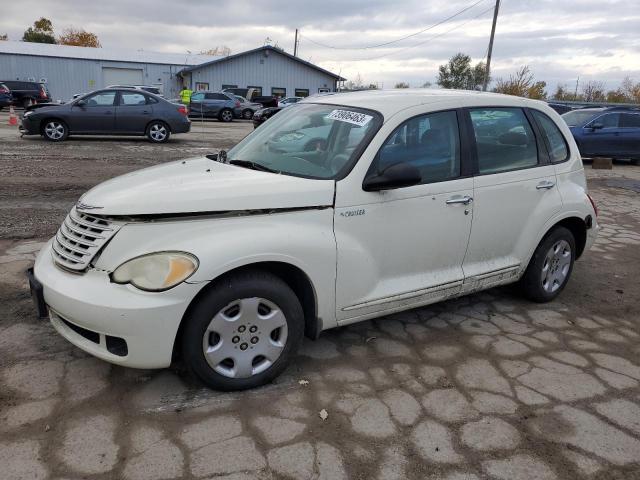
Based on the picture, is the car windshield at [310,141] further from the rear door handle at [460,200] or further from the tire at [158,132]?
the tire at [158,132]

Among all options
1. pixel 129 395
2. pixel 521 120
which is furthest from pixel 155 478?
pixel 521 120

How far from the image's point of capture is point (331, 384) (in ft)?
10.6

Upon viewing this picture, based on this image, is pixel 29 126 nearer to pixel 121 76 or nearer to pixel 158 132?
pixel 158 132

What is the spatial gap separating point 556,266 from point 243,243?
301cm

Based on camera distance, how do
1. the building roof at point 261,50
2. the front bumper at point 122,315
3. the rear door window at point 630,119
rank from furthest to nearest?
the building roof at point 261,50 → the rear door window at point 630,119 → the front bumper at point 122,315

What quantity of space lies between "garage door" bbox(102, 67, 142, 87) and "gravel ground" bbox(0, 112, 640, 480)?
4252cm

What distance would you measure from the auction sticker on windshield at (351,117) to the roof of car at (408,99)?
9cm

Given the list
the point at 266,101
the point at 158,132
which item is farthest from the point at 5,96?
the point at 158,132

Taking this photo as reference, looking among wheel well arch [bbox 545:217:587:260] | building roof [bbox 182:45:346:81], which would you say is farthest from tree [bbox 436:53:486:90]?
wheel well arch [bbox 545:217:587:260]

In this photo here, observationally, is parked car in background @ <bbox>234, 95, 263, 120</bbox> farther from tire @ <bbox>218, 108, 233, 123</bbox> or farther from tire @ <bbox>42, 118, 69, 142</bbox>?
tire @ <bbox>42, 118, 69, 142</bbox>

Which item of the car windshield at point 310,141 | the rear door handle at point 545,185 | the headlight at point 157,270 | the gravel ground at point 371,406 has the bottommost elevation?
the gravel ground at point 371,406

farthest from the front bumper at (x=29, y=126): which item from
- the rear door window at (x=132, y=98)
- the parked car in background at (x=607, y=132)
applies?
the parked car in background at (x=607, y=132)

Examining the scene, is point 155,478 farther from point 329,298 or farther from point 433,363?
point 433,363

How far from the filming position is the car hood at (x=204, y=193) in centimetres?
287
